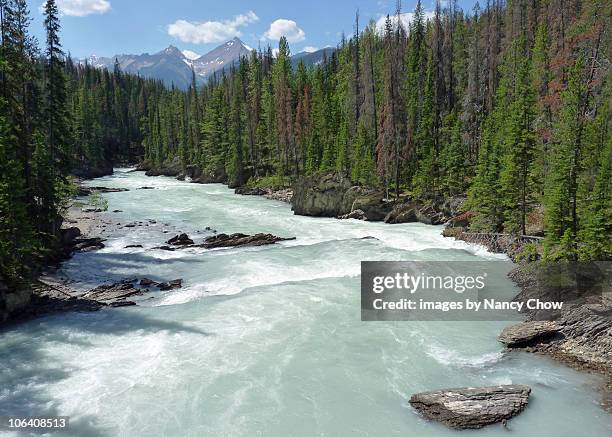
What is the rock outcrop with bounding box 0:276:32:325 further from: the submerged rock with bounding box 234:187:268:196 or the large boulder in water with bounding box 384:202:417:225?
the submerged rock with bounding box 234:187:268:196

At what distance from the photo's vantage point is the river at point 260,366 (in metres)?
12.0

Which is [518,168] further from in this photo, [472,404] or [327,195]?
[472,404]

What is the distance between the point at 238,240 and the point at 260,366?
Result: 61.2 ft

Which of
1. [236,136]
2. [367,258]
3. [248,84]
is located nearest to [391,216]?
[367,258]

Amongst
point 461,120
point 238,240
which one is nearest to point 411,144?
point 461,120

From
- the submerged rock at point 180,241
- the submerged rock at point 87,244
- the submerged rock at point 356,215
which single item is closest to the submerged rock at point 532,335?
the submerged rock at point 180,241

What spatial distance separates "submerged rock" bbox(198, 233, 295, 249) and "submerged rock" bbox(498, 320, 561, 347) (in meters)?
19.8

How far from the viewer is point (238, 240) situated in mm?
32906

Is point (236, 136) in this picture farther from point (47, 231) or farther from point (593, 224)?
point (593, 224)

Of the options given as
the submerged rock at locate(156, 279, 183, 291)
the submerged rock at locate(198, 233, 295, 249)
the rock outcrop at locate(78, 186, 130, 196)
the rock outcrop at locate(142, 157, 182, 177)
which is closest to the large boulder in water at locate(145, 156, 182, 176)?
the rock outcrop at locate(142, 157, 182, 177)

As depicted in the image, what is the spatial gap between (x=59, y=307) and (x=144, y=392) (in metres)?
9.26

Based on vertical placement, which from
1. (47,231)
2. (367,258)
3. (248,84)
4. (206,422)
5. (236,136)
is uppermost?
(248,84)

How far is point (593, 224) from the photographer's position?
2062cm

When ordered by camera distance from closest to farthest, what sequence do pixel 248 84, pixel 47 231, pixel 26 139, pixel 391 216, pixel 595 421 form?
pixel 595 421 → pixel 26 139 → pixel 47 231 → pixel 391 216 → pixel 248 84
